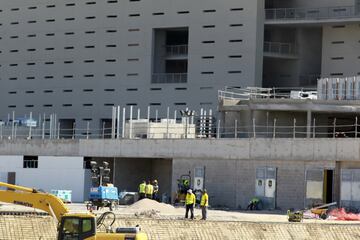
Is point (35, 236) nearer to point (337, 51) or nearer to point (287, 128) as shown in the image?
point (287, 128)

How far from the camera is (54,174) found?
6156cm

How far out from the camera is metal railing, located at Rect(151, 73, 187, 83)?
78562mm

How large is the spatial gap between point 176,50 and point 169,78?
2734mm

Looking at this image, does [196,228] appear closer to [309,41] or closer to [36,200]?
[36,200]

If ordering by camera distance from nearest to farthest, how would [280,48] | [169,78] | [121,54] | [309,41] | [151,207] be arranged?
[151,207] → [280,48] → [169,78] → [309,41] → [121,54]

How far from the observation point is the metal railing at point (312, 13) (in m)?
74.4

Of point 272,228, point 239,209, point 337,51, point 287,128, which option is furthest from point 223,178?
point 337,51

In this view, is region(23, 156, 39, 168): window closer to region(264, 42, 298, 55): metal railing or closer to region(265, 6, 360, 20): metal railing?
region(264, 42, 298, 55): metal railing

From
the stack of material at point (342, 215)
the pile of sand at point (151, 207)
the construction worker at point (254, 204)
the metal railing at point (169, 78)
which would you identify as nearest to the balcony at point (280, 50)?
the metal railing at point (169, 78)

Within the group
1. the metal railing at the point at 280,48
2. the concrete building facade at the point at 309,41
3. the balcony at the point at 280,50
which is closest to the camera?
the concrete building facade at the point at 309,41

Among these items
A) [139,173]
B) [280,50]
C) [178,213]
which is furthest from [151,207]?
[280,50]

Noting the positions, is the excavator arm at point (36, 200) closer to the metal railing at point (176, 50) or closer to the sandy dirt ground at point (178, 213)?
the sandy dirt ground at point (178, 213)

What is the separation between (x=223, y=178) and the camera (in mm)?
53625

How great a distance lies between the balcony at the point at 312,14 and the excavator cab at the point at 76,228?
4865cm
